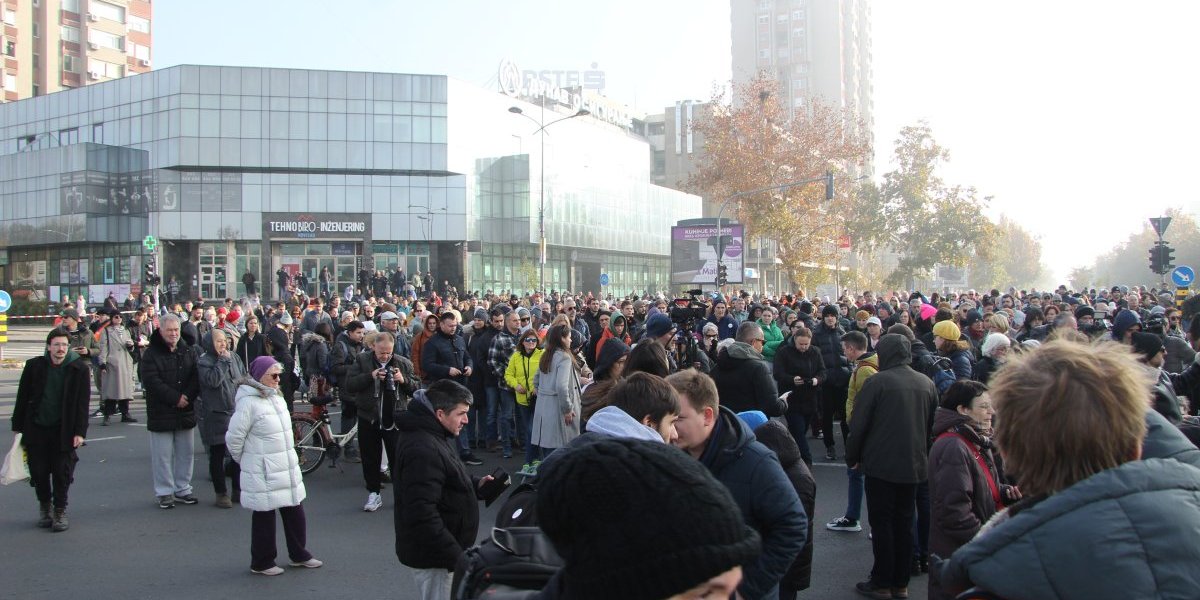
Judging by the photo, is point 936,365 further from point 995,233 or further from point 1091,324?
point 995,233

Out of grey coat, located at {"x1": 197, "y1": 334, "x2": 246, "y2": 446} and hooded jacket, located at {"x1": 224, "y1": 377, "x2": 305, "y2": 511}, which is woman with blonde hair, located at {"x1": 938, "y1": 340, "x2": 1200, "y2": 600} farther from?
grey coat, located at {"x1": 197, "y1": 334, "x2": 246, "y2": 446}

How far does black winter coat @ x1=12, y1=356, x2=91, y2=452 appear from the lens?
801cm

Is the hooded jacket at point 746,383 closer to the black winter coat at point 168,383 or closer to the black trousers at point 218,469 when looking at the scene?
the black trousers at point 218,469

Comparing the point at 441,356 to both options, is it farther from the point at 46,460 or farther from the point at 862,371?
the point at 862,371

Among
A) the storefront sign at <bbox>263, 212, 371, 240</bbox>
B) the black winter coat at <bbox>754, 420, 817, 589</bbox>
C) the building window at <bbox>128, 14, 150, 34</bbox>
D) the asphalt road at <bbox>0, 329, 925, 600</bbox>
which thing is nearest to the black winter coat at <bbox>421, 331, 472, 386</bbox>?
the asphalt road at <bbox>0, 329, 925, 600</bbox>

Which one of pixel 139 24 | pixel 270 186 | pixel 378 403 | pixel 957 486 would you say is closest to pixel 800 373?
pixel 378 403

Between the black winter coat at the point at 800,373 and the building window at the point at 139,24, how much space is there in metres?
94.3

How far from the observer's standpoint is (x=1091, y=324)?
12914 mm

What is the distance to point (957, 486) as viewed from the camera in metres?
4.54

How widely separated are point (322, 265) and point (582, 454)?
60.6 m

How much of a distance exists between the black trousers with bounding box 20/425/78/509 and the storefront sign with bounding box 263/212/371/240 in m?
52.7

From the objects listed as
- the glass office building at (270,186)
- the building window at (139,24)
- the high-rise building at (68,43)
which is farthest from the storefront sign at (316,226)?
the building window at (139,24)

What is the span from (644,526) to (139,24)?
10213cm

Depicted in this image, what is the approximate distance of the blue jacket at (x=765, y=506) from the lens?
3311 millimetres
